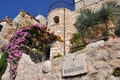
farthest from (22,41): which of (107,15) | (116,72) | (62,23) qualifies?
(62,23)

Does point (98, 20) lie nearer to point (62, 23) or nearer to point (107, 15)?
point (107, 15)

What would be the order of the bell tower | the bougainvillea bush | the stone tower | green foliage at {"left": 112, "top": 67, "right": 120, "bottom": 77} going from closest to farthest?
green foliage at {"left": 112, "top": 67, "right": 120, "bottom": 77} < the bougainvillea bush < the stone tower < the bell tower

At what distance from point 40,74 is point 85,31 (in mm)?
5084

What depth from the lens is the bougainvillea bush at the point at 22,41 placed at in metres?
13.2

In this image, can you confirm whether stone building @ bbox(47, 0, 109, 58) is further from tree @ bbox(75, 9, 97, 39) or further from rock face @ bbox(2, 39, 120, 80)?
rock face @ bbox(2, 39, 120, 80)

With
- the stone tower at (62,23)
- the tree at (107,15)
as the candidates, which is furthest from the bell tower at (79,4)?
the tree at (107,15)

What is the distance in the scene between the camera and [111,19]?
46.6ft

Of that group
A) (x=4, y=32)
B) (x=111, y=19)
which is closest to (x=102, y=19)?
(x=111, y=19)

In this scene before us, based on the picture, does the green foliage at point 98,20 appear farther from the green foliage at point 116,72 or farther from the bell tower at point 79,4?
the bell tower at point 79,4

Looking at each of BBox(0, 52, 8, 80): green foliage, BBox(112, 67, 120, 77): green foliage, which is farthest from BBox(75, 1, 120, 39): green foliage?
BBox(112, 67, 120, 77): green foliage

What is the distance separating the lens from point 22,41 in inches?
545

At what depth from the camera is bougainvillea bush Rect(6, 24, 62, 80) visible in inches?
518

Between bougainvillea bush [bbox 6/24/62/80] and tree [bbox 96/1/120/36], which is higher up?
tree [bbox 96/1/120/36]

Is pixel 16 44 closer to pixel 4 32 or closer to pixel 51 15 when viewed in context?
pixel 51 15
